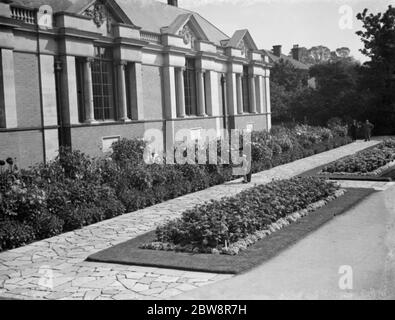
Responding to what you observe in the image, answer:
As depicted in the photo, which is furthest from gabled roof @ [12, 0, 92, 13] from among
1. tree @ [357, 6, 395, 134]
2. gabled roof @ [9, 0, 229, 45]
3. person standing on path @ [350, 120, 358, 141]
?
tree @ [357, 6, 395, 134]

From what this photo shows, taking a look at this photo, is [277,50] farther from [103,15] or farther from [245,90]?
[103,15]

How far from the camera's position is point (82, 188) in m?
13.9

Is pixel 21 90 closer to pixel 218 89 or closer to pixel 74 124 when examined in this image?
pixel 74 124

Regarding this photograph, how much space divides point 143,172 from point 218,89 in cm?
2142

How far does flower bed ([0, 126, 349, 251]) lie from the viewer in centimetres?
1191

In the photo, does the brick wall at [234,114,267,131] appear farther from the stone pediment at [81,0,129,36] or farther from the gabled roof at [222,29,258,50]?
the stone pediment at [81,0,129,36]

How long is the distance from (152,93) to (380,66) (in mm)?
27161

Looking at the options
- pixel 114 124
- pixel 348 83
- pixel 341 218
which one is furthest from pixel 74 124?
pixel 348 83

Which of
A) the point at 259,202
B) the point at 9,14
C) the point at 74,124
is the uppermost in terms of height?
the point at 9,14

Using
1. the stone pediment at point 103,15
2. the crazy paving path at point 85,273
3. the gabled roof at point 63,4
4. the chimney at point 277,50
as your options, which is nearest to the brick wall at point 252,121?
the stone pediment at point 103,15

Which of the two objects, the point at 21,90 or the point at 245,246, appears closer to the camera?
the point at 245,246

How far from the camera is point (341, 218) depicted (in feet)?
41.5

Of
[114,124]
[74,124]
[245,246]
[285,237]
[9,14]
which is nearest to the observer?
[245,246]

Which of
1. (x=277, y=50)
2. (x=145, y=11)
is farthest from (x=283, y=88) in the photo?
(x=145, y=11)
